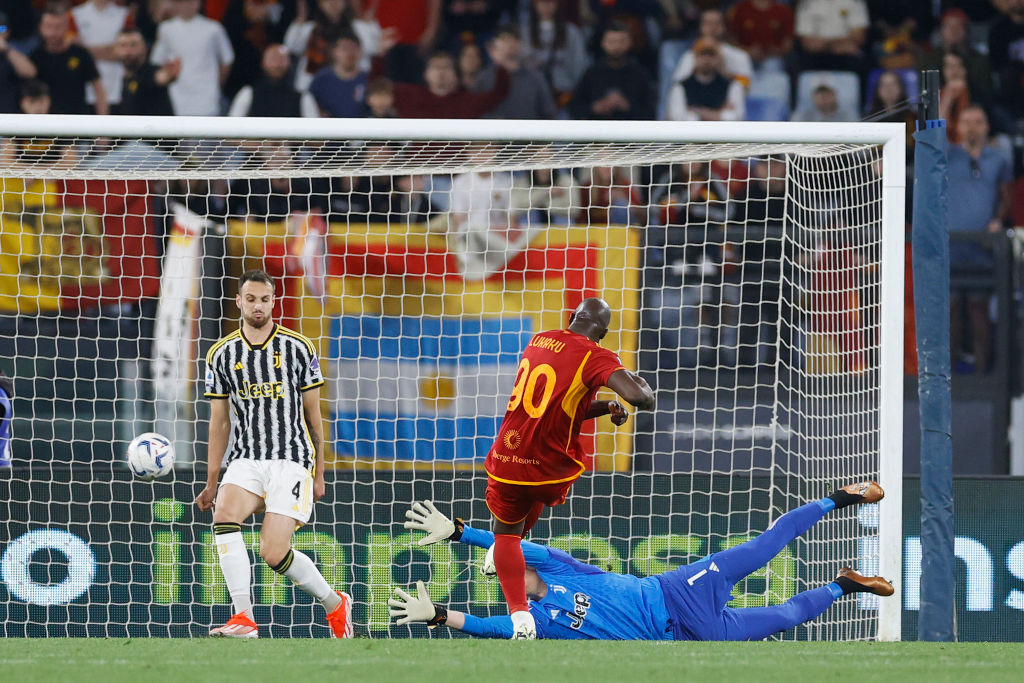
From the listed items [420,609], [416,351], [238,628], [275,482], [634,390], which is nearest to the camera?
[634,390]

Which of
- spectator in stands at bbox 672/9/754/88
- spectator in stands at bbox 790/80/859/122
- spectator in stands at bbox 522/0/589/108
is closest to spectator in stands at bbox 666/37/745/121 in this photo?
spectator in stands at bbox 672/9/754/88

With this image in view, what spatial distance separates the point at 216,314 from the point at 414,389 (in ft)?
4.02

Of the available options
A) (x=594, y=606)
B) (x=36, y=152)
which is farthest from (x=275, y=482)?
(x=36, y=152)

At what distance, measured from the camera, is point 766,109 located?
406 inches

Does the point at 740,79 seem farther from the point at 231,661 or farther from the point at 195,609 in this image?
the point at 231,661

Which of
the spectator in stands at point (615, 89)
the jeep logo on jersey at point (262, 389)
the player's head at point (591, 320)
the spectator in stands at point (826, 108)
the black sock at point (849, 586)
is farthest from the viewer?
the spectator in stands at point (826, 108)

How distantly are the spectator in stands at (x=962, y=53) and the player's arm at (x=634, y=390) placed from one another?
248 inches

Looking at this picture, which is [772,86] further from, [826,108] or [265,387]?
[265,387]

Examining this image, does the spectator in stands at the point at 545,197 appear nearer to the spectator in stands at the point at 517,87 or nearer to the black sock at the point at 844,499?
the spectator in stands at the point at 517,87

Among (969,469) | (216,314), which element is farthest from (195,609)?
(969,469)

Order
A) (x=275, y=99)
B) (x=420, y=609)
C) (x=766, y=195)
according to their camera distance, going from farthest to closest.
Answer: (x=275, y=99), (x=766, y=195), (x=420, y=609)

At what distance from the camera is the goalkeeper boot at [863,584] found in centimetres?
594

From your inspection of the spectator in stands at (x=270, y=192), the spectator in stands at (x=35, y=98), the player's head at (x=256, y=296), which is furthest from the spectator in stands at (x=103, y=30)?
the player's head at (x=256, y=296)

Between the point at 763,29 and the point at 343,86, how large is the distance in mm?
3468
